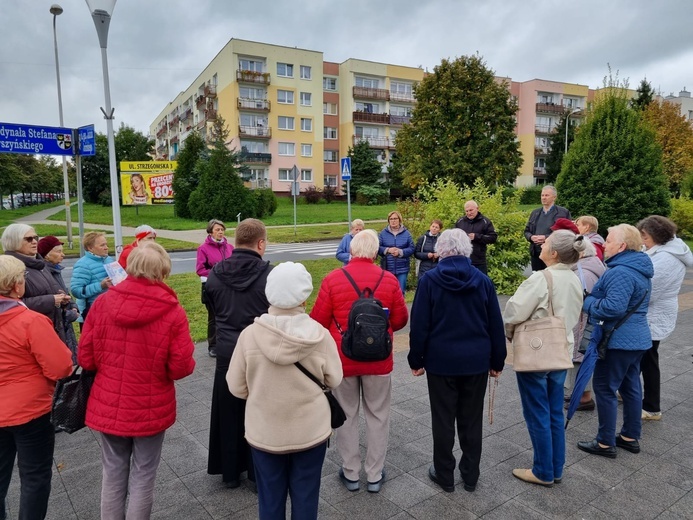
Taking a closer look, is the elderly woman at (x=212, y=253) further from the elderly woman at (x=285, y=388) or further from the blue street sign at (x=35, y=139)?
the elderly woman at (x=285, y=388)

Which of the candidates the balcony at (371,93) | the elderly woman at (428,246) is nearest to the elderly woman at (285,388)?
the elderly woman at (428,246)

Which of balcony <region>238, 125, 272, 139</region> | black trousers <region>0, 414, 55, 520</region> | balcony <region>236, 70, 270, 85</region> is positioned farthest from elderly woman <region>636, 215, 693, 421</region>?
balcony <region>236, 70, 270, 85</region>

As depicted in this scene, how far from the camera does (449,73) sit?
35.0 meters

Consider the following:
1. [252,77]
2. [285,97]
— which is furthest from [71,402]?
[285,97]

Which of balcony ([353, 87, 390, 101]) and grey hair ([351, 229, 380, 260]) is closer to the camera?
grey hair ([351, 229, 380, 260])

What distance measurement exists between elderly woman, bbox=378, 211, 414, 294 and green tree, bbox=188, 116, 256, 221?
23.0 meters

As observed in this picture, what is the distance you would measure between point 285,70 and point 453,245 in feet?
165

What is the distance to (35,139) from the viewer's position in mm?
7559

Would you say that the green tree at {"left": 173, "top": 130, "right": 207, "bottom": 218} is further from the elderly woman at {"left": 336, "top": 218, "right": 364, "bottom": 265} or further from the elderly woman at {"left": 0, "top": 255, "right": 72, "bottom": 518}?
the elderly woman at {"left": 0, "top": 255, "right": 72, "bottom": 518}

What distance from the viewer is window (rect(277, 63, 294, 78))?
159 ft

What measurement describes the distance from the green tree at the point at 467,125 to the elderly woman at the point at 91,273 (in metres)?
31.5

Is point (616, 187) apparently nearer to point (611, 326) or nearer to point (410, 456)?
point (611, 326)

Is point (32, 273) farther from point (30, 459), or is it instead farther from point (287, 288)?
point (287, 288)

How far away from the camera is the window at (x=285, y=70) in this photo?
48406 mm
